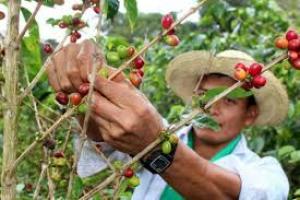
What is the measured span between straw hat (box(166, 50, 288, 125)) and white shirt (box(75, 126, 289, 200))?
265mm

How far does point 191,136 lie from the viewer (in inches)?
96.9

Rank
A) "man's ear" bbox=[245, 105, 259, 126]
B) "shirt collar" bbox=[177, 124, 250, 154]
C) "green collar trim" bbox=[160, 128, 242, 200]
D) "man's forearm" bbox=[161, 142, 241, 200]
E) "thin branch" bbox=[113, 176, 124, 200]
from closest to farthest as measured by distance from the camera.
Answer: "thin branch" bbox=[113, 176, 124, 200]
"man's forearm" bbox=[161, 142, 241, 200]
"green collar trim" bbox=[160, 128, 242, 200]
"shirt collar" bbox=[177, 124, 250, 154]
"man's ear" bbox=[245, 105, 259, 126]

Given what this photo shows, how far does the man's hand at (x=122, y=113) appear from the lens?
4.13 feet

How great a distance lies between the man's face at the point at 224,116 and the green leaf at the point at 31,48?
0.84 m

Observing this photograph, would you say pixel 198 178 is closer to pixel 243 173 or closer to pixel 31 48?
pixel 243 173

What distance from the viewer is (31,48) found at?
1.64 metres

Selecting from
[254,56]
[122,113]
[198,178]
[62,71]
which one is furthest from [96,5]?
[254,56]

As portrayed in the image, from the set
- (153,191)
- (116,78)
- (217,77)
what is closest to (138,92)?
(116,78)

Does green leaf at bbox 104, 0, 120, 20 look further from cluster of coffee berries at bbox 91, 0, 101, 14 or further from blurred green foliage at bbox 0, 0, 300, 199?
blurred green foliage at bbox 0, 0, 300, 199

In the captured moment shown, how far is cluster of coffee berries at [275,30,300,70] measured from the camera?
128 cm

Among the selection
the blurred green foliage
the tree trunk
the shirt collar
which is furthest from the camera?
the blurred green foliage

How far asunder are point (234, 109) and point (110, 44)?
3.44 ft

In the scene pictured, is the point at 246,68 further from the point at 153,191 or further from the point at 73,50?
the point at 153,191

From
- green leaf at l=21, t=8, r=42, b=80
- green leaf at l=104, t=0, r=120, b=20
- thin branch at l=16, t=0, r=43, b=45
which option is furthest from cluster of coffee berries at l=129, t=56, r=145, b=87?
green leaf at l=21, t=8, r=42, b=80
